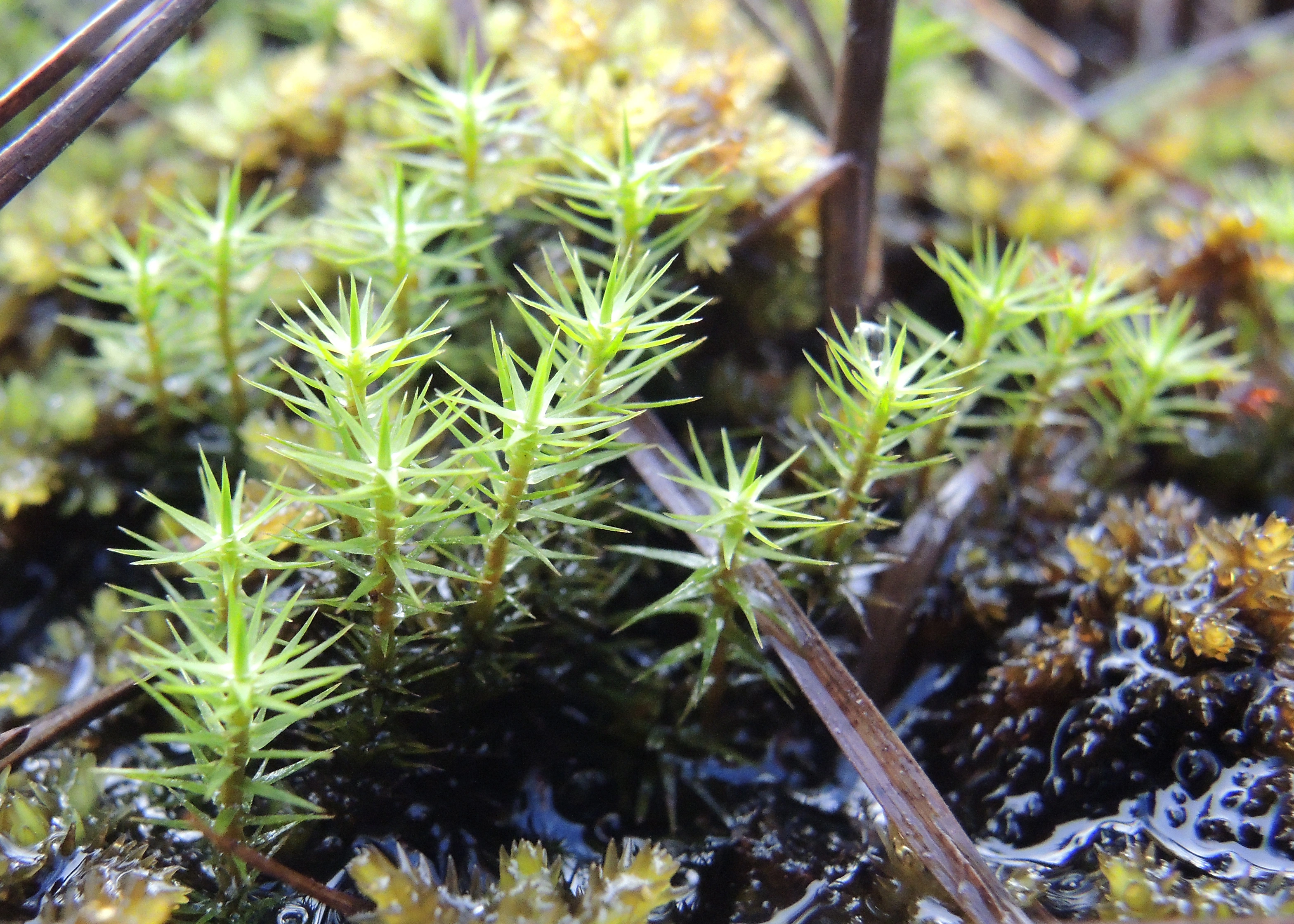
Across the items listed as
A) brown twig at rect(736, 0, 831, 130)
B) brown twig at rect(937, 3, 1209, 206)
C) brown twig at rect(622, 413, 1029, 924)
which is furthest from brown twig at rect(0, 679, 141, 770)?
brown twig at rect(937, 3, 1209, 206)

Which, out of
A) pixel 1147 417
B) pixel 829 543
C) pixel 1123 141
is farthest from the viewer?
pixel 1123 141

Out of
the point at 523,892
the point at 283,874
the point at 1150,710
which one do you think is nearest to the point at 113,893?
the point at 283,874

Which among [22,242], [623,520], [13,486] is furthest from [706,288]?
[22,242]

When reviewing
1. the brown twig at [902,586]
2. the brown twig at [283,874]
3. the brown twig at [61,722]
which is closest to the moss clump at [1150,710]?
the brown twig at [902,586]

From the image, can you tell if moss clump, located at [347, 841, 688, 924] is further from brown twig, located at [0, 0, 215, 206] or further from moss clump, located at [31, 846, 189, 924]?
brown twig, located at [0, 0, 215, 206]

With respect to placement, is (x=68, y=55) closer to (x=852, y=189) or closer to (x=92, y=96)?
(x=92, y=96)

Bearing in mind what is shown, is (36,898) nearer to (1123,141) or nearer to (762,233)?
(762,233)
